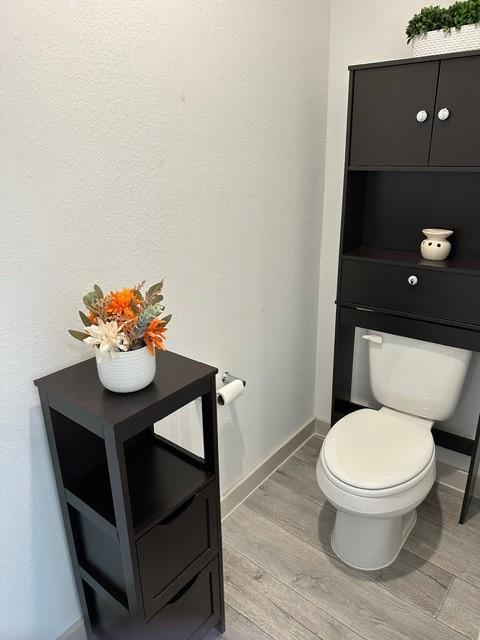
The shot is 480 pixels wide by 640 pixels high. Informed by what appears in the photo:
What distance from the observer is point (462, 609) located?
1.54 m

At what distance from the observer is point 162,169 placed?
4.34ft

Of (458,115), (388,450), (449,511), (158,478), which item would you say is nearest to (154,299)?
(158,478)

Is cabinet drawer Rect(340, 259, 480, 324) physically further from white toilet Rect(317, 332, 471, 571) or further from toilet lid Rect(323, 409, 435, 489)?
toilet lid Rect(323, 409, 435, 489)

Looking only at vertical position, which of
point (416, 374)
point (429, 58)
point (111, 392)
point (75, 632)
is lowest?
point (75, 632)

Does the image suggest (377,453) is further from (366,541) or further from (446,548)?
(446,548)

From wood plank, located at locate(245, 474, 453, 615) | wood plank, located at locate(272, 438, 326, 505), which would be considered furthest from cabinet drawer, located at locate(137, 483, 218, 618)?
wood plank, located at locate(272, 438, 326, 505)

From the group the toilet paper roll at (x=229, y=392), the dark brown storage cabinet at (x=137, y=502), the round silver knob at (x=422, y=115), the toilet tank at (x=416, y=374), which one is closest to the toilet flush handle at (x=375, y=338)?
the toilet tank at (x=416, y=374)

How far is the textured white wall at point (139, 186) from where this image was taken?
104cm

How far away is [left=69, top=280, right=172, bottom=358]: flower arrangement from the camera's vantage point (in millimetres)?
997

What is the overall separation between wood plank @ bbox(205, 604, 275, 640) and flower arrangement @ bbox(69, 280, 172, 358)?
1.05 meters

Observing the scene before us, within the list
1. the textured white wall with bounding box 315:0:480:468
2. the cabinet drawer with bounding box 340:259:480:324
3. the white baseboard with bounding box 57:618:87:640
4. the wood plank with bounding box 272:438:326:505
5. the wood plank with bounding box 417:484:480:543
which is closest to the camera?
the white baseboard with bounding box 57:618:87:640

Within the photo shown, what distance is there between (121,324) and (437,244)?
125 cm

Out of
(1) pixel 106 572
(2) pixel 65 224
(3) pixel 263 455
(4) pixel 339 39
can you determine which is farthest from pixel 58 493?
(4) pixel 339 39

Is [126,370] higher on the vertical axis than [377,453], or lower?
higher
